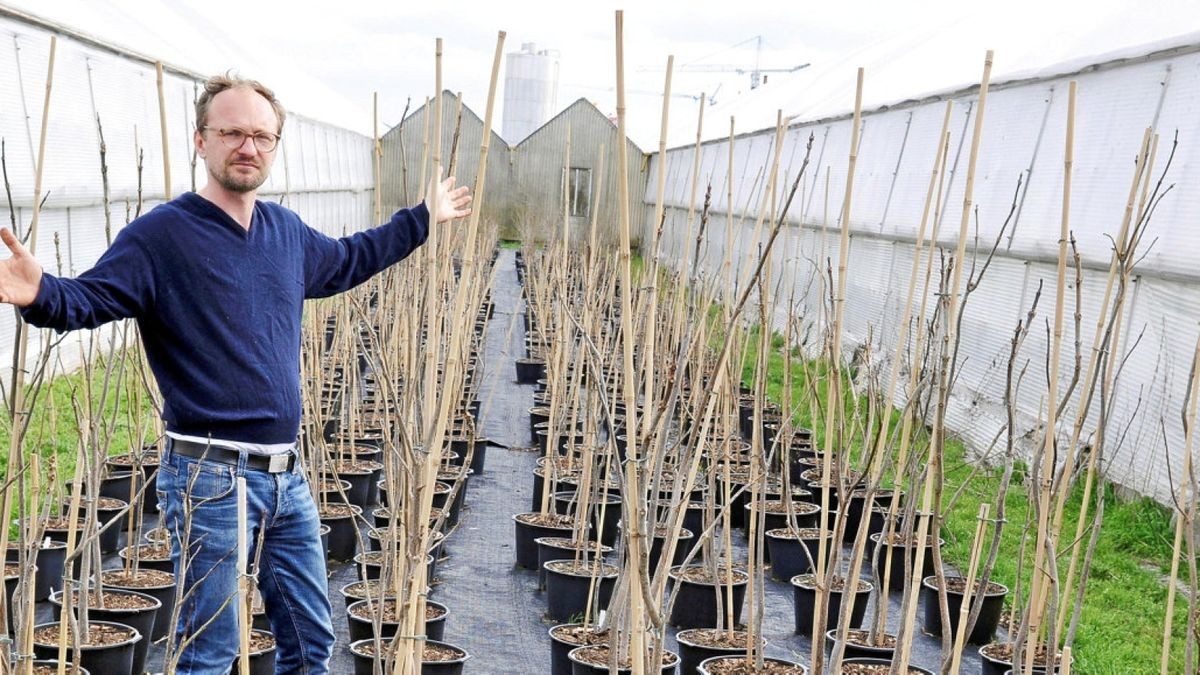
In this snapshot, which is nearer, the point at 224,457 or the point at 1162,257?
the point at 224,457

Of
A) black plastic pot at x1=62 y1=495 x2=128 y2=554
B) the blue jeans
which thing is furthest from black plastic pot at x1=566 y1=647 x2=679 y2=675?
black plastic pot at x1=62 y1=495 x2=128 y2=554

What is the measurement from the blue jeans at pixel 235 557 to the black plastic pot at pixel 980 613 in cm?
185

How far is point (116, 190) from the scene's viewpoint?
266 inches

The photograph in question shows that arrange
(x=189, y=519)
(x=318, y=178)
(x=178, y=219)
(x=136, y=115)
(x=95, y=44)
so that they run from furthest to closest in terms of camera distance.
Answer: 1. (x=318, y=178)
2. (x=136, y=115)
3. (x=95, y=44)
4. (x=178, y=219)
5. (x=189, y=519)

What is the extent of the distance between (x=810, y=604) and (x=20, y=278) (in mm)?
2359

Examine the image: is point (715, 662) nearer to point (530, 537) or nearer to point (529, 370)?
point (530, 537)

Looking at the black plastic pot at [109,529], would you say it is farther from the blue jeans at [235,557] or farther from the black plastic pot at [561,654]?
the blue jeans at [235,557]

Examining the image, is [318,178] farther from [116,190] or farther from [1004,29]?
[1004,29]

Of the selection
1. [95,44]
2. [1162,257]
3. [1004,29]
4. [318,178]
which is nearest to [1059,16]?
[1004,29]

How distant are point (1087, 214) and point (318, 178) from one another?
995cm

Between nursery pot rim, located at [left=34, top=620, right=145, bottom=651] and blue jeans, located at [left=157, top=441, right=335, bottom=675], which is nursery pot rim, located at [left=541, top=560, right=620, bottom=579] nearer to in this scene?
nursery pot rim, located at [left=34, top=620, right=145, bottom=651]

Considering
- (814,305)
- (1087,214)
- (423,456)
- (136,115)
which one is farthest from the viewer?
(814,305)

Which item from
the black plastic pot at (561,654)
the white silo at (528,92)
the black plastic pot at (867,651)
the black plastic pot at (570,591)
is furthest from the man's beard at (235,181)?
the white silo at (528,92)

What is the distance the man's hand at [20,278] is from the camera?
1.65m
